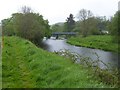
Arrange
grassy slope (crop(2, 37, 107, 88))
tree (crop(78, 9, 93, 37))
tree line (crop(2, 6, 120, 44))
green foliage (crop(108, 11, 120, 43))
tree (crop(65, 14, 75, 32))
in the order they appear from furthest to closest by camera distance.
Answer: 1. tree (crop(65, 14, 75, 32))
2. tree (crop(78, 9, 93, 37))
3. tree line (crop(2, 6, 120, 44))
4. green foliage (crop(108, 11, 120, 43))
5. grassy slope (crop(2, 37, 107, 88))

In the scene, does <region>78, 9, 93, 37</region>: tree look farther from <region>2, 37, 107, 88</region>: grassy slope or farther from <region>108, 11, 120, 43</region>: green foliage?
<region>2, 37, 107, 88</region>: grassy slope

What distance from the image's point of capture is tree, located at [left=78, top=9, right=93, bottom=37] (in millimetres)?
98375

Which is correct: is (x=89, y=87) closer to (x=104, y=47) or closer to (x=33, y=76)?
(x=33, y=76)

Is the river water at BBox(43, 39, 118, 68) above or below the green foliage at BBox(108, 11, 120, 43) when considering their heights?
below

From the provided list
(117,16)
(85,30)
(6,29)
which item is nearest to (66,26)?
(85,30)

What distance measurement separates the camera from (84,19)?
104062mm

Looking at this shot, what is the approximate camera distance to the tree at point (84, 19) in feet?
323

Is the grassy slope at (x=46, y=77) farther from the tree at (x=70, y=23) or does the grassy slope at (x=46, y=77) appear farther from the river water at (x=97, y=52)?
the tree at (x=70, y=23)

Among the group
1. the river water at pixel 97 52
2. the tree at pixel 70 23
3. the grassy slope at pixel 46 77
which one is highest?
the tree at pixel 70 23

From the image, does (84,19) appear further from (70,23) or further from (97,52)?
(97,52)

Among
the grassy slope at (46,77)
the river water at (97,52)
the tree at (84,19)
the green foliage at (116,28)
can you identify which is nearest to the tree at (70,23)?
the tree at (84,19)

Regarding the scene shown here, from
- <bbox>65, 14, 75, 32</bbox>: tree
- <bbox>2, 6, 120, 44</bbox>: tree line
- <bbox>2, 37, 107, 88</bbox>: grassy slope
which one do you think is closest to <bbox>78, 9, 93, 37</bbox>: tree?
<bbox>2, 6, 120, 44</bbox>: tree line

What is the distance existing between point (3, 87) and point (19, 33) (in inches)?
2390

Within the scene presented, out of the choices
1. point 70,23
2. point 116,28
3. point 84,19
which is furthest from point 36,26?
point 70,23
